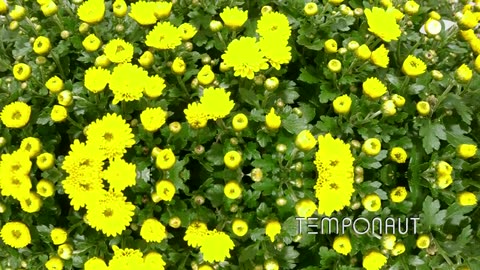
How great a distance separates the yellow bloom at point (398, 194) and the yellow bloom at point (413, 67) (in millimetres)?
280

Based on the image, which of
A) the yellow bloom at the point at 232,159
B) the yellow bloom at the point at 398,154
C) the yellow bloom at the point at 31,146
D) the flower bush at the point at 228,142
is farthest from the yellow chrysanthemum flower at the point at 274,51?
the yellow bloom at the point at 31,146

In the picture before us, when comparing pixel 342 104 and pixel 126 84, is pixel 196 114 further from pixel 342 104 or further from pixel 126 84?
pixel 342 104

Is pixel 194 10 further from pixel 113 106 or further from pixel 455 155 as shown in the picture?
pixel 455 155

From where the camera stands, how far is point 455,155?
124 cm

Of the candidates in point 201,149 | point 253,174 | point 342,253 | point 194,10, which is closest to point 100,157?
point 201,149

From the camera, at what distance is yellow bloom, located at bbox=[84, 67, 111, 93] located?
1149 millimetres

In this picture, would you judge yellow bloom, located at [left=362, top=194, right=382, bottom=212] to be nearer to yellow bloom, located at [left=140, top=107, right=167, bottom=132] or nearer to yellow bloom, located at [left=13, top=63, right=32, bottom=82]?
yellow bloom, located at [left=140, top=107, right=167, bottom=132]

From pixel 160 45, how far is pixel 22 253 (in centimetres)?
61

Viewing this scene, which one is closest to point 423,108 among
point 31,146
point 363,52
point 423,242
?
point 363,52

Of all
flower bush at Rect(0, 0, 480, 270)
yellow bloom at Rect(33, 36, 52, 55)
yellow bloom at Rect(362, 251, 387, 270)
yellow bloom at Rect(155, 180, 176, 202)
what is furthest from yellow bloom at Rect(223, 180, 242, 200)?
yellow bloom at Rect(33, 36, 52, 55)

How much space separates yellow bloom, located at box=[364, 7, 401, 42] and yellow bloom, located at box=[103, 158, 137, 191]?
67 cm

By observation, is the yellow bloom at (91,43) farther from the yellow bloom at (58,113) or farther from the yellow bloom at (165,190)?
the yellow bloom at (165,190)

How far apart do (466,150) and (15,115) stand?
1060mm

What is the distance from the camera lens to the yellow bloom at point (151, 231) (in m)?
1.12
